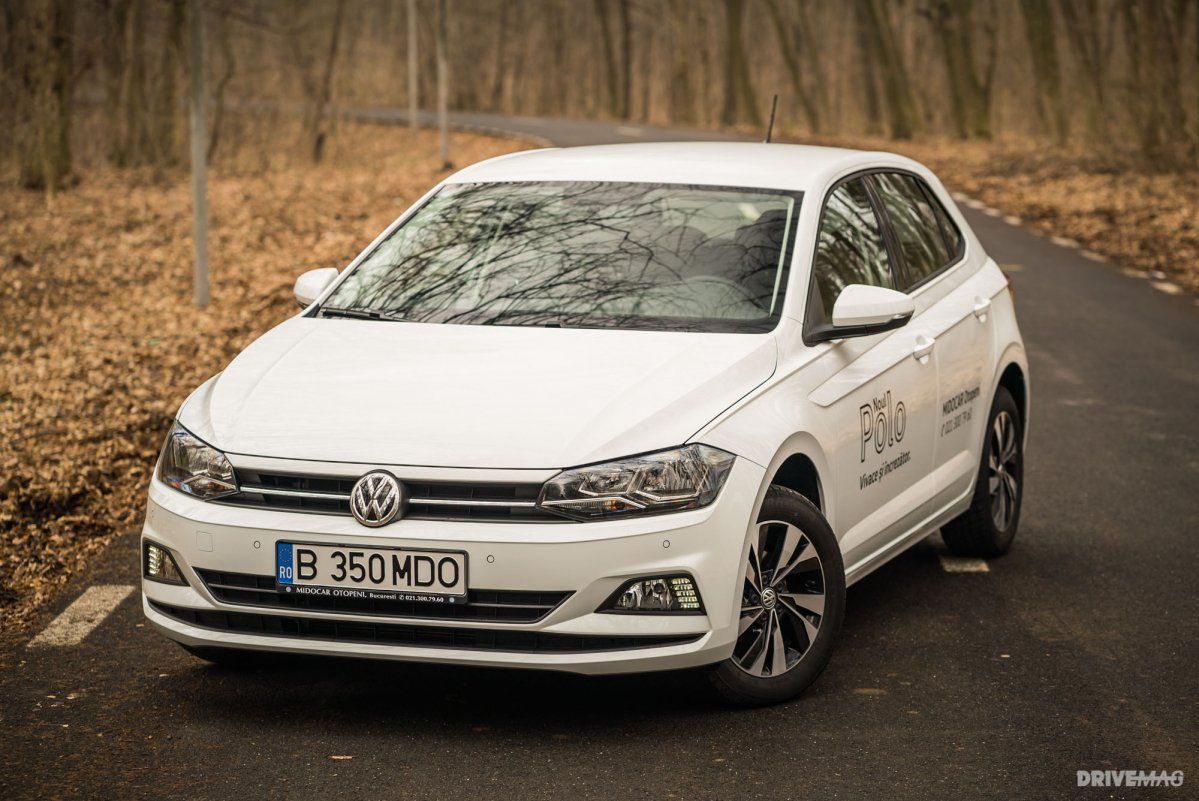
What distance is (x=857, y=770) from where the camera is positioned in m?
4.50

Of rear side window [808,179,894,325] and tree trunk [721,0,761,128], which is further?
tree trunk [721,0,761,128]

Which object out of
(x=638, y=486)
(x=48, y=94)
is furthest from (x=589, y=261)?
(x=48, y=94)

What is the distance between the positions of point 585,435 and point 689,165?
6.13 feet

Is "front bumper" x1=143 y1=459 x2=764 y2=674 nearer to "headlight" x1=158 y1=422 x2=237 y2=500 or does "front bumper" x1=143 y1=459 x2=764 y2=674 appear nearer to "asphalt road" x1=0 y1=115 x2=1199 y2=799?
"headlight" x1=158 y1=422 x2=237 y2=500

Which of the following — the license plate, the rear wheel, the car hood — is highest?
the car hood

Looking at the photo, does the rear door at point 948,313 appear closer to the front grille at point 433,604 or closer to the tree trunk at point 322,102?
the front grille at point 433,604

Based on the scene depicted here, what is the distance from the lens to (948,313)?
6457 mm

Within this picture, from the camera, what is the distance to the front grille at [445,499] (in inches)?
176

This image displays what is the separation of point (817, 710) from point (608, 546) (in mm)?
1000

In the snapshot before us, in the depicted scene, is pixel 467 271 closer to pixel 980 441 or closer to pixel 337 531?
pixel 337 531

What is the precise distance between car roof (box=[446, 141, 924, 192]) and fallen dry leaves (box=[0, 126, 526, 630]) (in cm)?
247

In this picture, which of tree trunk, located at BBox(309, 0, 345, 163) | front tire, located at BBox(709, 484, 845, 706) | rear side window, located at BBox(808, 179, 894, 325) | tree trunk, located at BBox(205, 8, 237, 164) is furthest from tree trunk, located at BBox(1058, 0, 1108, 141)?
Result: front tire, located at BBox(709, 484, 845, 706)

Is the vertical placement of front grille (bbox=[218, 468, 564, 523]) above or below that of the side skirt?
above

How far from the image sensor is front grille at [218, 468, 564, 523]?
4.48 metres
